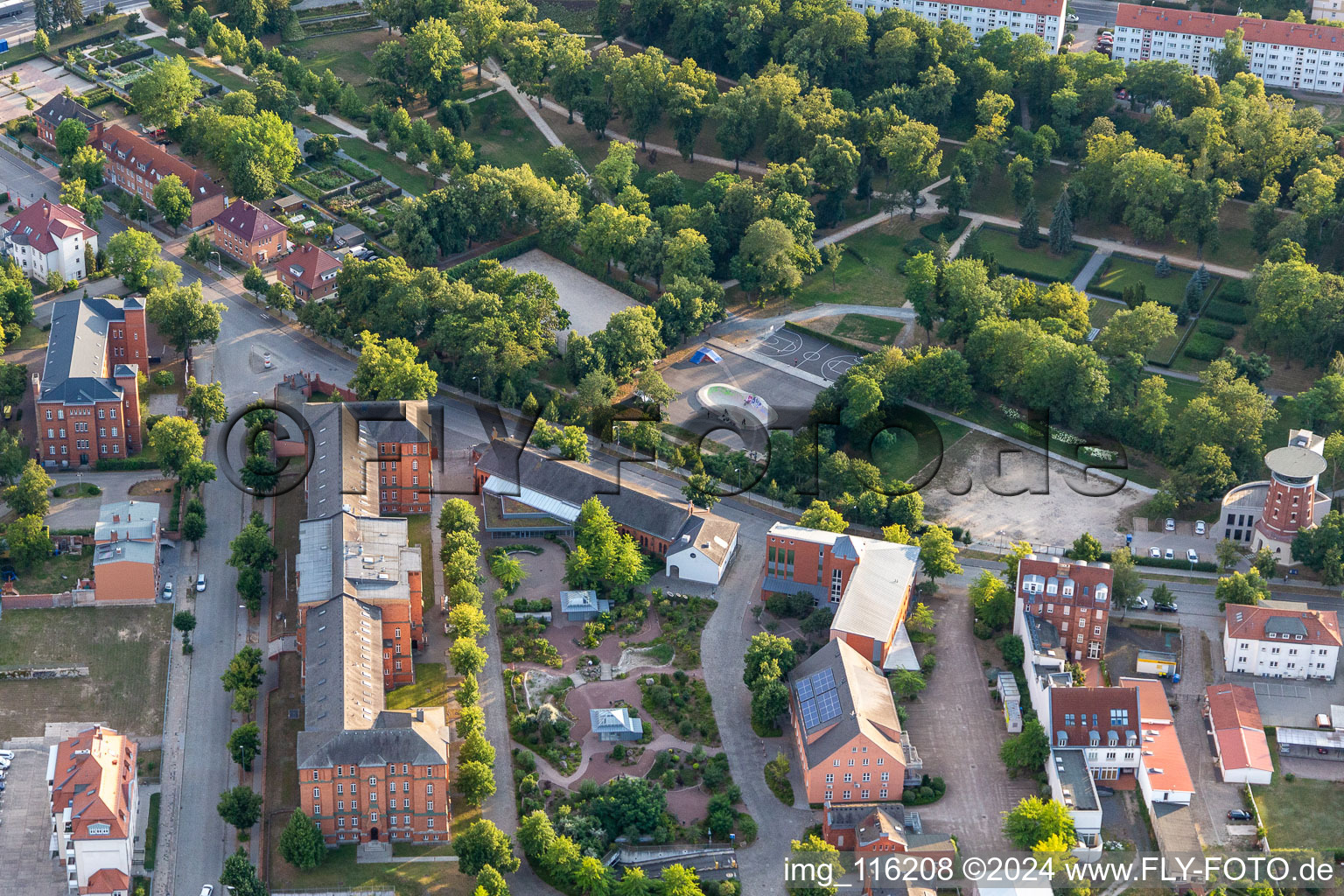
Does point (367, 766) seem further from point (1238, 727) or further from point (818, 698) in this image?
point (1238, 727)

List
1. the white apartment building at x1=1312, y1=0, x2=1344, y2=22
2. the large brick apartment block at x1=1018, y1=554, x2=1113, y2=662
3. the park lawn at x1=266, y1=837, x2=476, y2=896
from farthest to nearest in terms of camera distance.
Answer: the white apartment building at x1=1312, y1=0, x2=1344, y2=22, the large brick apartment block at x1=1018, y1=554, x2=1113, y2=662, the park lawn at x1=266, y1=837, x2=476, y2=896

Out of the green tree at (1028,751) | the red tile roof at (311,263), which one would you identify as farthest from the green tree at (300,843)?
the red tile roof at (311,263)

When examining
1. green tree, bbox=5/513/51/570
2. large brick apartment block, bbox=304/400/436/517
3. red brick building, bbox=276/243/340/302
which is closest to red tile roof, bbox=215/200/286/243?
red brick building, bbox=276/243/340/302

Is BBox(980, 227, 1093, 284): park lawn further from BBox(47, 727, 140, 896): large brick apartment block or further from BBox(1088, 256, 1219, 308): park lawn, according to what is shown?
BBox(47, 727, 140, 896): large brick apartment block

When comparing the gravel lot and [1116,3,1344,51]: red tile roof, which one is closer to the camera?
the gravel lot

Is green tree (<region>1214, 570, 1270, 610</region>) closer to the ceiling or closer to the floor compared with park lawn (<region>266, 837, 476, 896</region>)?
closer to the ceiling

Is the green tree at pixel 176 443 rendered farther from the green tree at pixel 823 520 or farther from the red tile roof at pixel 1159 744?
the red tile roof at pixel 1159 744
